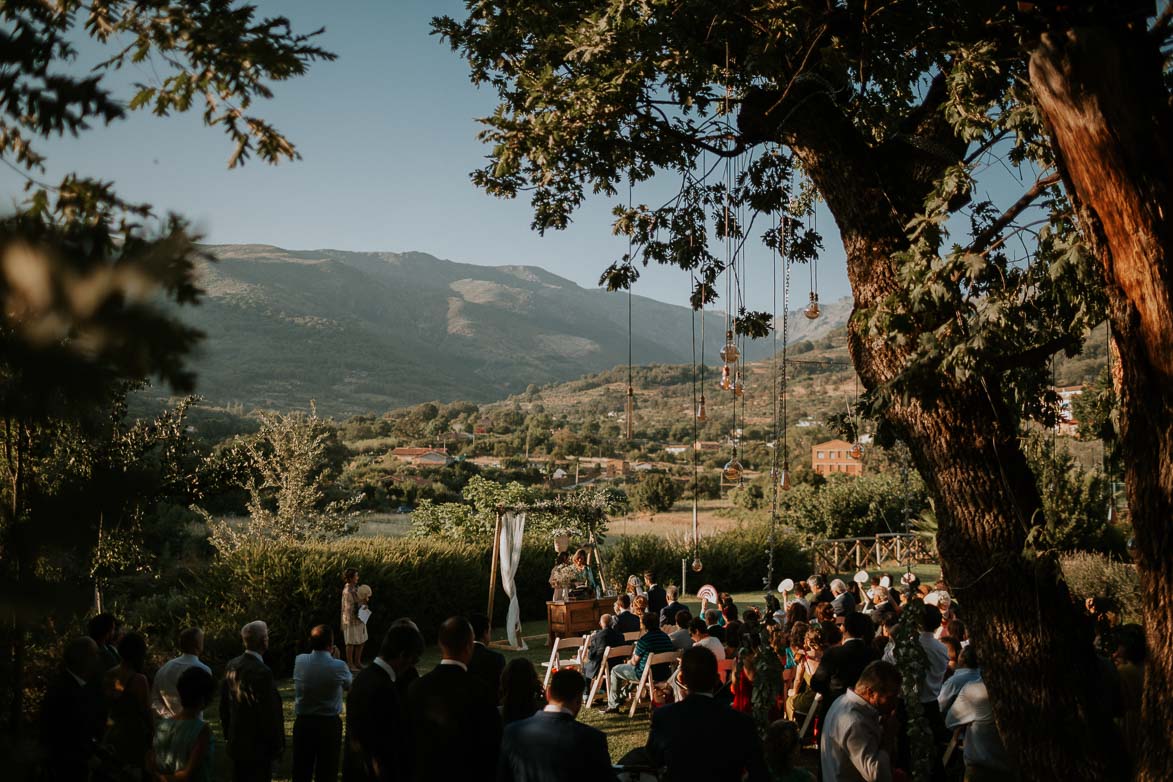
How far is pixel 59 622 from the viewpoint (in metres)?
0.96

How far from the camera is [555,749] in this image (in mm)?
3539

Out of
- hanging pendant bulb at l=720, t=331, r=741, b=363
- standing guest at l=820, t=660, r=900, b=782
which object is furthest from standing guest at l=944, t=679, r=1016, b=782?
hanging pendant bulb at l=720, t=331, r=741, b=363

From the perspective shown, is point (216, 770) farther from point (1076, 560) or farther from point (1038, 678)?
point (1076, 560)

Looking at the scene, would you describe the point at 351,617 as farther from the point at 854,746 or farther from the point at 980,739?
the point at 854,746

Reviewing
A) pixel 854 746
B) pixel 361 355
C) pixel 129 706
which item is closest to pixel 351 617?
pixel 129 706

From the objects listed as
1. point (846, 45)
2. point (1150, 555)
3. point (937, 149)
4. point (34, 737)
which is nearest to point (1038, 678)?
point (1150, 555)

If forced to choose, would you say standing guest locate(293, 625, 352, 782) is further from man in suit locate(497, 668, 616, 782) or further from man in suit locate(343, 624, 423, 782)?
man in suit locate(497, 668, 616, 782)

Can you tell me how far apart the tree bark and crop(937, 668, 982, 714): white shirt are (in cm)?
87

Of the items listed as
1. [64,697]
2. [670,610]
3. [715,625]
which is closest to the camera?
[64,697]

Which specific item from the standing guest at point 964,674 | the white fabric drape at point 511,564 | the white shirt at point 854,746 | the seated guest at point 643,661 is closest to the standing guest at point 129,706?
the white shirt at point 854,746

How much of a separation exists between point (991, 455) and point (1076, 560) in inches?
528

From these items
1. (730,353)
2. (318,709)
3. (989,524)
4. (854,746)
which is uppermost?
(730,353)

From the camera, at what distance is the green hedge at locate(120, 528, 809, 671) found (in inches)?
558

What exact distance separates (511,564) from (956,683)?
454 inches
